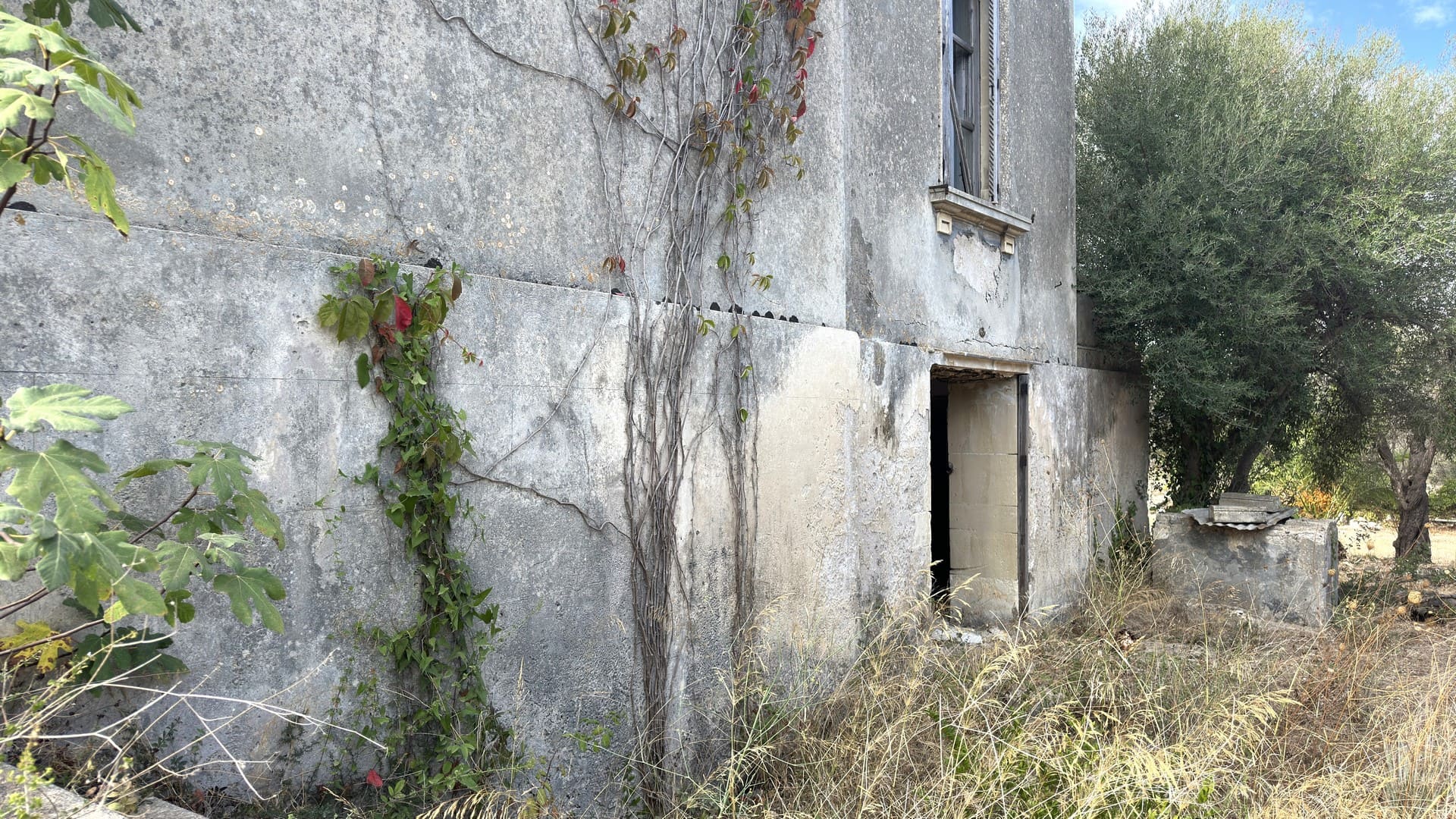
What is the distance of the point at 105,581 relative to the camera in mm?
1715

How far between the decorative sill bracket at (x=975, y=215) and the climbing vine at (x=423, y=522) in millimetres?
3445

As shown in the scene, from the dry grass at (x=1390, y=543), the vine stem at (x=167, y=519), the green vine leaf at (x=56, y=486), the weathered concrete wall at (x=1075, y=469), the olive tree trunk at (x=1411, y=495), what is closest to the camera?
the green vine leaf at (x=56, y=486)

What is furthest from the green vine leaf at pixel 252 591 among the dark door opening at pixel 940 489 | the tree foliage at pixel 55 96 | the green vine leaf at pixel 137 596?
the dark door opening at pixel 940 489

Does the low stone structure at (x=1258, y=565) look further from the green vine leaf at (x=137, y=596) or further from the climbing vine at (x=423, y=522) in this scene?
the green vine leaf at (x=137, y=596)

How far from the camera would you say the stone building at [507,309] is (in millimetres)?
2445

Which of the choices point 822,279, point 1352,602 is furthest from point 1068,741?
point 1352,602

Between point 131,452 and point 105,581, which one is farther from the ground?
point 131,452

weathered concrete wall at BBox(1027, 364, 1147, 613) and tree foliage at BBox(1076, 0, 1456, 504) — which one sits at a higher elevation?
tree foliage at BBox(1076, 0, 1456, 504)

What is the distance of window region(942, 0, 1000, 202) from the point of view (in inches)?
250

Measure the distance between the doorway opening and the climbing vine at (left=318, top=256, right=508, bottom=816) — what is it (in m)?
4.06

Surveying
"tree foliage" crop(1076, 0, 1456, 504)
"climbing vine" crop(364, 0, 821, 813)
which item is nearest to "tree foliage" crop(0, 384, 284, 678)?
"climbing vine" crop(364, 0, 821, 813)

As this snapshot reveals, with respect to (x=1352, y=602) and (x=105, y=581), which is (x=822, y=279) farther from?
(x=1352, y=602)

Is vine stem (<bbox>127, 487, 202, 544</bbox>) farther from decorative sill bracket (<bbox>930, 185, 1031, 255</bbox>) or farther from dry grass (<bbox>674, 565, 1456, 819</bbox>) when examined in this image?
decorative sill bracket (<bbox>930, 185, 1031, 255</bbox>)

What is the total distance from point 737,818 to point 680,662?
0.82 m
